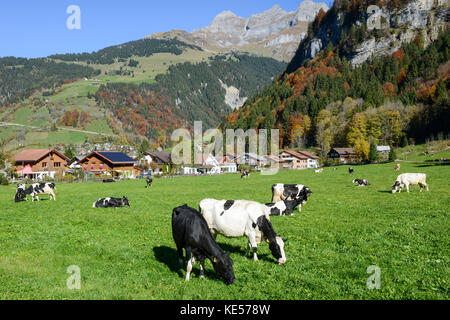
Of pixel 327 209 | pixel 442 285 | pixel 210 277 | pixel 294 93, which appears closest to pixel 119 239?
pixel 210 277

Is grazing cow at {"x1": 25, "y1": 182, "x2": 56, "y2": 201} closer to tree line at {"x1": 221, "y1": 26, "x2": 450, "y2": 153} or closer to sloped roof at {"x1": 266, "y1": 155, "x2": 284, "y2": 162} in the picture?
sloped roof at {"x1": 266, "y1": 155, "x2": 284, "y2": 162}

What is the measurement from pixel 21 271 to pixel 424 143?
379 feet

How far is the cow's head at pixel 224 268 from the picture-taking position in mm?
8680

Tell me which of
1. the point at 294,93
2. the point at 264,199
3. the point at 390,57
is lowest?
the point at 264,199

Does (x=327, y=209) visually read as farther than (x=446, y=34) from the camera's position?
No

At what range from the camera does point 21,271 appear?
9.30 m

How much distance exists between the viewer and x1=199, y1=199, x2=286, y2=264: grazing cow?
419 inches

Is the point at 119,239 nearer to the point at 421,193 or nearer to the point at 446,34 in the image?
the point at 421,193

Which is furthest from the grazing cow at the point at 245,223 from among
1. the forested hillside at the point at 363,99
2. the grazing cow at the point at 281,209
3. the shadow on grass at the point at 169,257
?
the forested hillside at the point at 363,99

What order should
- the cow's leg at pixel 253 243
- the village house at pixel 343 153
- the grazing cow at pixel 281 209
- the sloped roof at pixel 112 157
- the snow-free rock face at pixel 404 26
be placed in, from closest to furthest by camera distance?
the cow's leg at pixel 253 243
the grazing cow at pixel 281 209
the sloped roof at pixel 112 157
the village house at pixel 343 153
the snow-free rock face at pixel 404 26

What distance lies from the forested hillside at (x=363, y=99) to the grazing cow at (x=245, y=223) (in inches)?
3349

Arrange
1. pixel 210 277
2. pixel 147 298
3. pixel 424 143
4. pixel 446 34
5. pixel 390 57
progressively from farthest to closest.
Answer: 1. pixel 390 57
2. pixel 446 34
3. pixel 424 143
4. pixel 210 277
5. pixel 147 298

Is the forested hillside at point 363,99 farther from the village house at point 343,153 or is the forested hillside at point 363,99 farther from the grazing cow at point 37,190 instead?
the grazing cow at point 37,190

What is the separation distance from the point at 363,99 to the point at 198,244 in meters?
142
